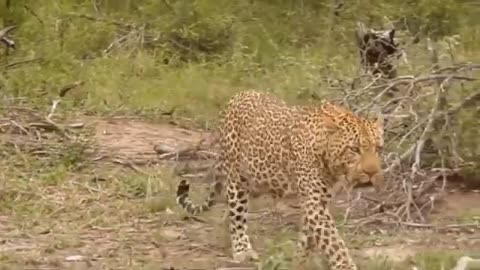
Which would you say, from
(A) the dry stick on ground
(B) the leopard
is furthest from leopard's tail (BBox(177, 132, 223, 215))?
(A) the dry stick on ground

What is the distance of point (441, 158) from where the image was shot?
30.5 ft

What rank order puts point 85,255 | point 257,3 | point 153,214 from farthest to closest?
point 257,3 < point 153,214 < point 85,255

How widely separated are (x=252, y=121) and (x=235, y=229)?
0.71 m

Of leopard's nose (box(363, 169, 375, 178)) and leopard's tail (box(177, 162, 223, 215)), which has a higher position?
leopard's nose (box(363, 169, 375, 178))

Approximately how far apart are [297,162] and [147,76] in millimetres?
6826

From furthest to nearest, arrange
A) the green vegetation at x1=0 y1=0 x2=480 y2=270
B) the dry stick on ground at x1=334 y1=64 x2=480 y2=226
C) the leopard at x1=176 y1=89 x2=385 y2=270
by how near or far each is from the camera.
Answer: the dry stick on ground at x1=334 y1=64 x2=480 y2=226 < the green vegetation at x1=0 y1=0 x2=480 y2=270 < the leopard at x1=176 y1=89 x2=385 y2=270

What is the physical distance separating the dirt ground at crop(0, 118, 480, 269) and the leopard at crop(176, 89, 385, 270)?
0.59ft

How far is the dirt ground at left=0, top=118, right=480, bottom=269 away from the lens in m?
7.50

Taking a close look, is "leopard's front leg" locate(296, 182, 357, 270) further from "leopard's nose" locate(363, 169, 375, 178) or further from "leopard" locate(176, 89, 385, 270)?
"leopard's nose" locate(363, 169, 375, 178)

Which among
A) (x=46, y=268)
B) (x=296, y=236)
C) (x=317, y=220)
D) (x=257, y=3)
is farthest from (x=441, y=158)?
(x=257, y=3)

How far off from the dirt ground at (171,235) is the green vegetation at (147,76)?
20 millimetres

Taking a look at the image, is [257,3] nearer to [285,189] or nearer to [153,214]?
[153,214]

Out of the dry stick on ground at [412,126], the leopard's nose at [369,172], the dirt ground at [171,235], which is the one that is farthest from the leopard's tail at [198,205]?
the leopard's nose at [369,172]

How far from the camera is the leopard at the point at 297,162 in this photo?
6.99m
